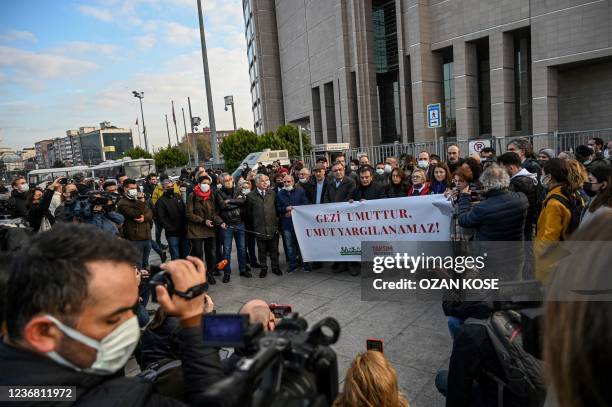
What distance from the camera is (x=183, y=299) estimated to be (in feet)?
4.94

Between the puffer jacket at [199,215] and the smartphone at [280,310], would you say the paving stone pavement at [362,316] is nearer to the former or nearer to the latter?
the puffer jacket at [199,215]

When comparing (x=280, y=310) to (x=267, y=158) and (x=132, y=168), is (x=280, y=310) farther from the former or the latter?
(x=132, y=168)

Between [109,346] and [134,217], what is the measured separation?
20.1 feet

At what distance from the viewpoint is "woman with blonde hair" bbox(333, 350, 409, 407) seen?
2.04m

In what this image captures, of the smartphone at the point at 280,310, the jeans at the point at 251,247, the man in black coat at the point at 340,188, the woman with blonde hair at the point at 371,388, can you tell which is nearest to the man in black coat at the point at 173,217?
the jeans at the point at 251,247

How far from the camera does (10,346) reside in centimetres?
127

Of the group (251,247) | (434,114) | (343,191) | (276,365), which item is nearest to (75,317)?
(276,365)

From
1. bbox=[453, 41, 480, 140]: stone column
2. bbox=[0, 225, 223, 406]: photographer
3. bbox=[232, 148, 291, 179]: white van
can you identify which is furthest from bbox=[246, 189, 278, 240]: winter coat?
bbox=[453, 41, 480, 140]: stone column

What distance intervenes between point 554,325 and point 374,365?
4.25 feet

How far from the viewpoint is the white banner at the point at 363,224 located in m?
6.25

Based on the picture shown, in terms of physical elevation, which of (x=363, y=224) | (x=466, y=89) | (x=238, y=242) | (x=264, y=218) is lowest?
(x=238, y=242)

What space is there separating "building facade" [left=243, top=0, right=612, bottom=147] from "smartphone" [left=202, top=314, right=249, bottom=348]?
24894 mm

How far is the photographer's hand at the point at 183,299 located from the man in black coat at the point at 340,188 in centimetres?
588

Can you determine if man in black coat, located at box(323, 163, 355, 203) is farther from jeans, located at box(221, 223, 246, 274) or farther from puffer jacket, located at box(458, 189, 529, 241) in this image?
puffer jacket, located at box(458, 189, 529, 241)
